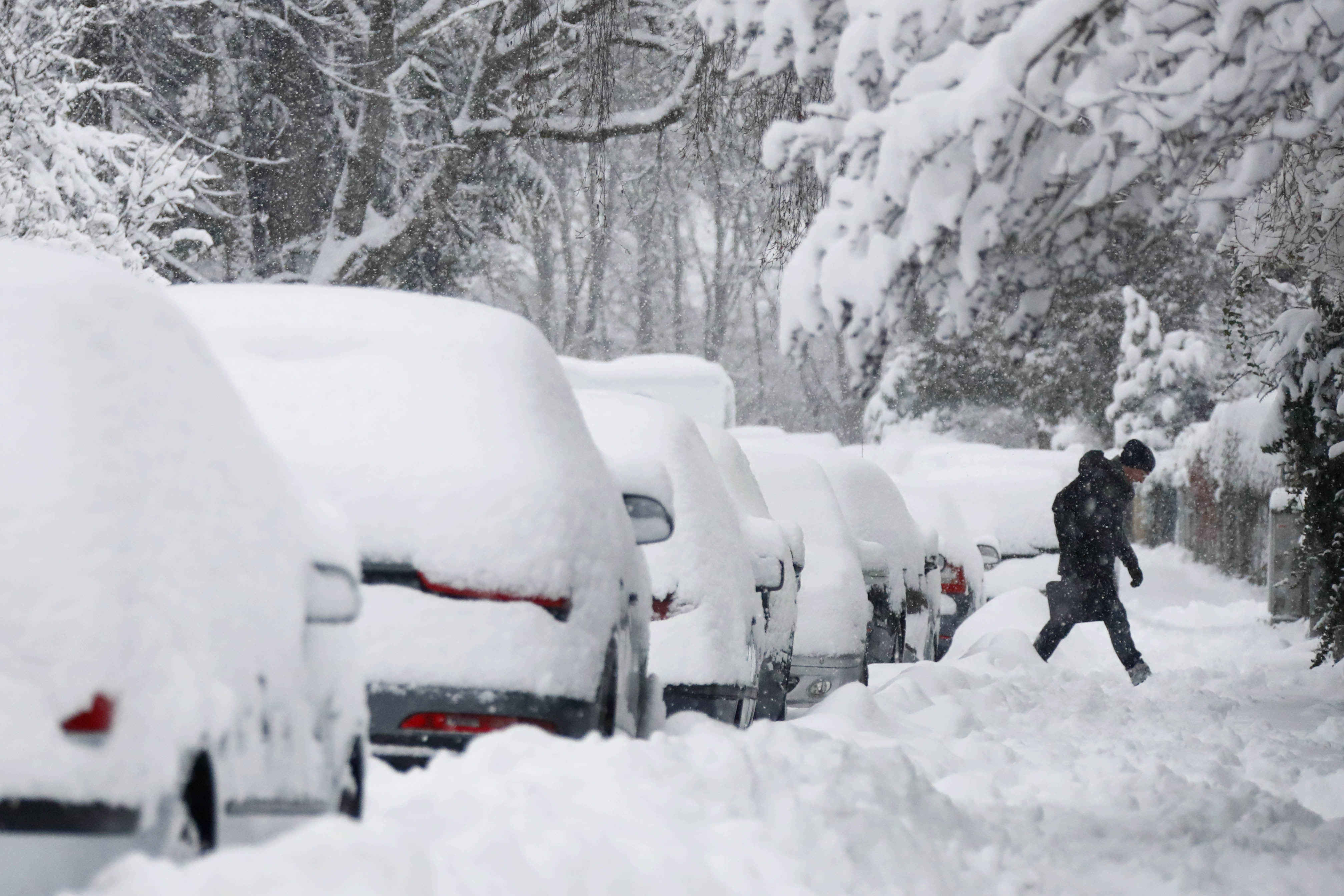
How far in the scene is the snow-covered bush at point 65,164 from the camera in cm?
989

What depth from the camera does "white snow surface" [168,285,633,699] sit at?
14.2ft

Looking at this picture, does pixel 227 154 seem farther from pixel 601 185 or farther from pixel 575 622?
pixel 575 622

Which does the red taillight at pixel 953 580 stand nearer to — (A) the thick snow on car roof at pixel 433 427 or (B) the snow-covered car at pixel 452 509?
(A) the thick snow on car roof at pixel 433 427

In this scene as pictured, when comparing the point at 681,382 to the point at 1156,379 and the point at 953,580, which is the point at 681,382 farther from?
the point at 1156,379

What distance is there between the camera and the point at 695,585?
21.8ft

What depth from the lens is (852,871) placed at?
439 cm

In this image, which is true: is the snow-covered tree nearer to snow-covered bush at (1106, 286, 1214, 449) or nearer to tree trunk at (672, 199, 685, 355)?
snow-covered bush at (1106, 286, 1214, 449)

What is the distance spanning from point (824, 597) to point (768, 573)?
1748mm

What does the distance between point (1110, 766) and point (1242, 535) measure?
1839 centimetres

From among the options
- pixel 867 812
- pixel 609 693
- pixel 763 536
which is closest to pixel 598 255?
pixel 763 536

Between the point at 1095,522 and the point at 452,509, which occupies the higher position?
the point at 452,509

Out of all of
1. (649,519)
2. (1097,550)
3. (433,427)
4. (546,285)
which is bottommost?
(546,285)

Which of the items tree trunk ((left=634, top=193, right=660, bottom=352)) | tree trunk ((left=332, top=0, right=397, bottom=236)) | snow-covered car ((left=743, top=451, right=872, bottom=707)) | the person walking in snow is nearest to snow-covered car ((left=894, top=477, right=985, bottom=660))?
the person walking in snow

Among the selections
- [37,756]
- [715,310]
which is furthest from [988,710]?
[715,310]
